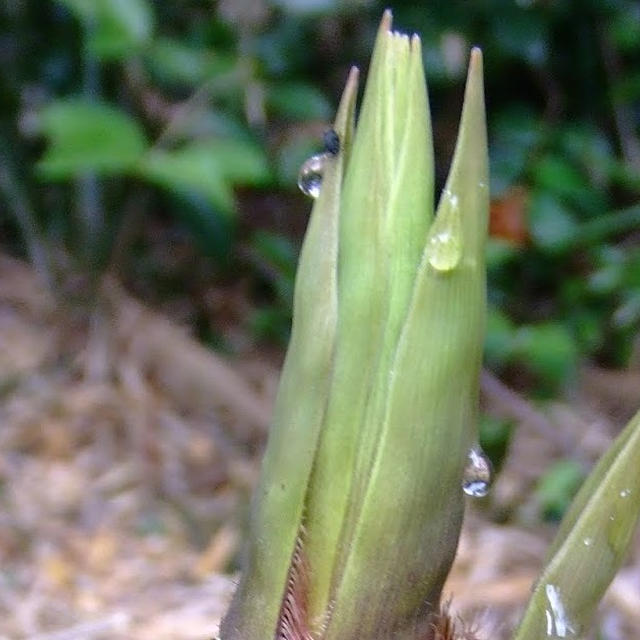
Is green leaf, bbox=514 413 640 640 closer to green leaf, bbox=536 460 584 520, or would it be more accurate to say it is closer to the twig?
the twig

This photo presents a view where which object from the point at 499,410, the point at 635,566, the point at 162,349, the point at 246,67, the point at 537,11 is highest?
the point at 537,11

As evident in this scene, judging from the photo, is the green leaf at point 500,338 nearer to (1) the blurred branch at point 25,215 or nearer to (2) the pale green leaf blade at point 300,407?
(1) the blurred branch at point 25,215

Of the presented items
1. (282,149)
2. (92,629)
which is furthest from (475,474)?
(282,149)

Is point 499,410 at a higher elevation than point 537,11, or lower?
lower

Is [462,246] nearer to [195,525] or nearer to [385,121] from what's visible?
[385,121]

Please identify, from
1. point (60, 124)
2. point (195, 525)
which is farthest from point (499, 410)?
point (60, 124)

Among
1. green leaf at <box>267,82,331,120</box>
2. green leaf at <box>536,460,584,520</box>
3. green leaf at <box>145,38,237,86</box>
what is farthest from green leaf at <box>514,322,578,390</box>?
green leaf at <box>145,38,237,86</box>

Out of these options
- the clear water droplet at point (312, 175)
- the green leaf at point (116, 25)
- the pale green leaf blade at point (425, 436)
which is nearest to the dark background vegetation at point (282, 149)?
the green leaf at point (116, 25)
